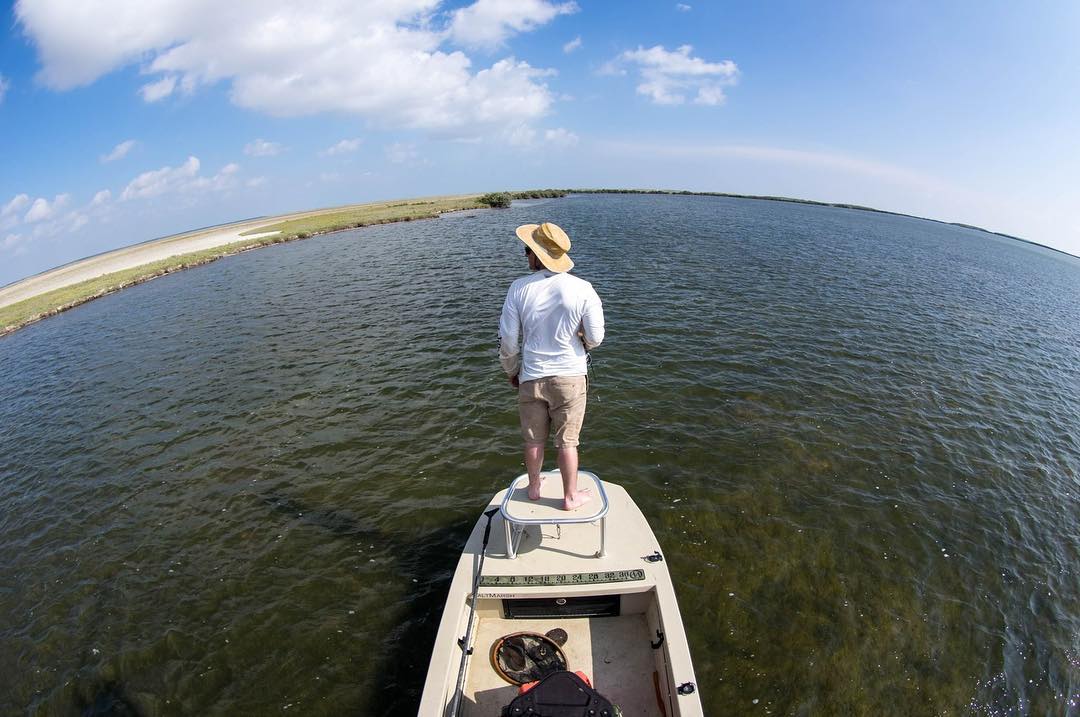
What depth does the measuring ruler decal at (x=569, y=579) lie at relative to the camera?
658 centimetres

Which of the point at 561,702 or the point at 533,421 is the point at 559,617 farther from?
the point at 533,421

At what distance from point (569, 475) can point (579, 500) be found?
60 cm

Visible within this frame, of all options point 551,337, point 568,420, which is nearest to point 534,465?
point 568,420

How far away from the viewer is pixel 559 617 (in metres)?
6.98

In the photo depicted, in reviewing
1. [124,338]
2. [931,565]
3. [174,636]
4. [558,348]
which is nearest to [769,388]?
[931,565]

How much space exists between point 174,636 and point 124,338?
26011mm

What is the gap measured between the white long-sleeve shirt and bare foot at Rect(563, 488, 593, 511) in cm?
212

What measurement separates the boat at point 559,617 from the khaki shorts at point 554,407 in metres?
1.23

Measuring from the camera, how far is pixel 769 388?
648 inches

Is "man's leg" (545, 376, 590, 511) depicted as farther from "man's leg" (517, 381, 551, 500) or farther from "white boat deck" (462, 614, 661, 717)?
"white boat deck" (462, 614, 661, 717)

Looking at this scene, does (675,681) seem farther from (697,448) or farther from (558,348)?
(697,448)

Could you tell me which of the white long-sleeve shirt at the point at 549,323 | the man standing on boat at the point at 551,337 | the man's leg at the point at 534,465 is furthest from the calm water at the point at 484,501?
the white long-sleeve shirt at the point at 549,323

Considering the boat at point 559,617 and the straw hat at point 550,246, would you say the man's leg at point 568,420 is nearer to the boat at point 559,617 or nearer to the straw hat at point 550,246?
the boat at point 559,617

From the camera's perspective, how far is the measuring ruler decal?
658 cm
